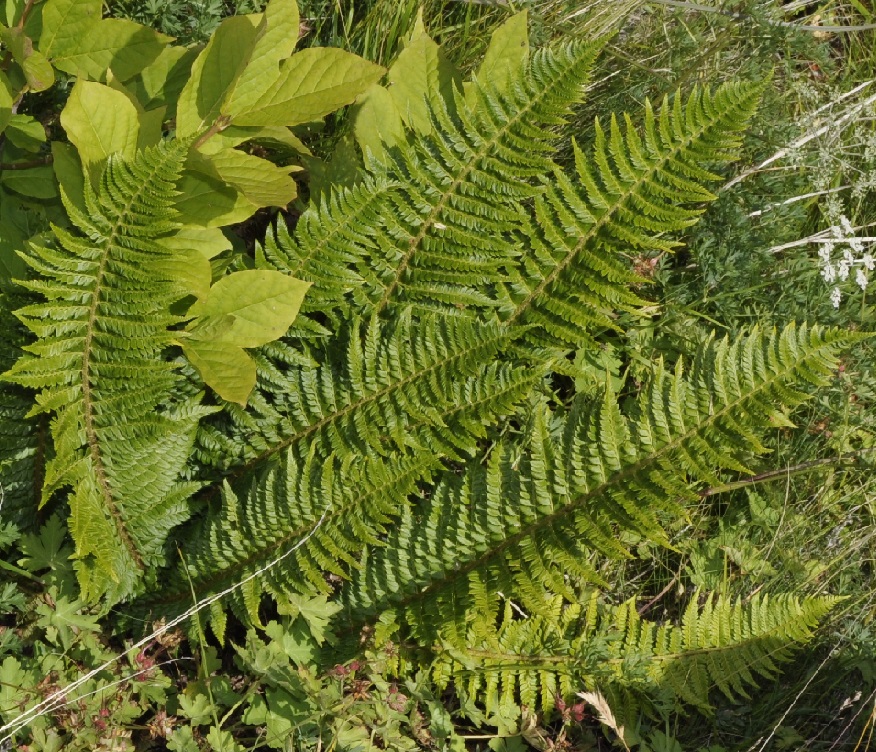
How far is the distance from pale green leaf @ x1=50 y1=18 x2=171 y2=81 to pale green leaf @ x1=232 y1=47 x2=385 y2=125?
32 centimetres

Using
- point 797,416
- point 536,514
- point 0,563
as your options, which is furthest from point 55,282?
point 797,416

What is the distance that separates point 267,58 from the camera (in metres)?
2.37

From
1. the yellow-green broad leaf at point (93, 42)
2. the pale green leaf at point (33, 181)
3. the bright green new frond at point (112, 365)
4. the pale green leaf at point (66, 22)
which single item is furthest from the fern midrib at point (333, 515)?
the pale green leaf at point (66, 22)

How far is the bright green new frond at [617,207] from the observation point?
96.1 inches

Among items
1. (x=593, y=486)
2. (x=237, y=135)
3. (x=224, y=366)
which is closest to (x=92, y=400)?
(x=224, y=366)

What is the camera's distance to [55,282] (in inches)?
81.0

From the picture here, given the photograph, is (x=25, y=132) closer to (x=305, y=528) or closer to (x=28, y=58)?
(x=28, y=58)

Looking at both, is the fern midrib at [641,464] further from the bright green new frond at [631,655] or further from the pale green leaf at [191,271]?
the pale green leaf at [191,271]

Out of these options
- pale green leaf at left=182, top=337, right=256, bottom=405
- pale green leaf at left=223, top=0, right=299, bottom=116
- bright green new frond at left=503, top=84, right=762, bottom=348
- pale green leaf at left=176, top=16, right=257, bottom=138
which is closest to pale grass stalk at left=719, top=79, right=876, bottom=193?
bright green new frond at left=503, top=84, right=762, bottom=348

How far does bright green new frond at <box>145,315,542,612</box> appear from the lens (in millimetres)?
Result: 2283

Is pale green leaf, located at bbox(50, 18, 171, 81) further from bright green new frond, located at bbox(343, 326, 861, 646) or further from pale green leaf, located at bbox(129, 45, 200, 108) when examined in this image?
bright green new frond, located at bbox(343, 326, 861, 646)

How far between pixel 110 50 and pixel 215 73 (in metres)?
0.33

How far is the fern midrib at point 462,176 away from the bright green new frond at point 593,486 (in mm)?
579

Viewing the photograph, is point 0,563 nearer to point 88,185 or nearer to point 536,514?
point 88,185
